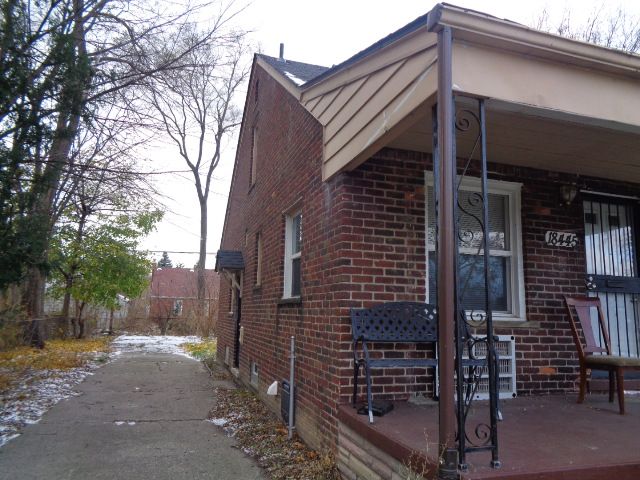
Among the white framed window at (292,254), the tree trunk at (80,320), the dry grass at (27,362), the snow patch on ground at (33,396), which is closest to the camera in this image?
the snow patch on ground at (33,396)

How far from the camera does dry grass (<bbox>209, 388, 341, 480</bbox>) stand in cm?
438

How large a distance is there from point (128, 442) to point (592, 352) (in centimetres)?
517

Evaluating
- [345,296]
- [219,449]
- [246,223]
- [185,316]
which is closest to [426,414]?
[345,296]

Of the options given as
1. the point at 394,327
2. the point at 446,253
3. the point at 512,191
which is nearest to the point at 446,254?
the point at 446,253

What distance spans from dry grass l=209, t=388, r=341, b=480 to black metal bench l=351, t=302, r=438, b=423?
0.73m

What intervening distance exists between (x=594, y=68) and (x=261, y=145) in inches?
262

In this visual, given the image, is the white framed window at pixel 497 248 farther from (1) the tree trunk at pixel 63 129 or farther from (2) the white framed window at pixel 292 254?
(1) the tree trunk at pixel 63 129

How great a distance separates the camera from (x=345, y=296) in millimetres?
4480

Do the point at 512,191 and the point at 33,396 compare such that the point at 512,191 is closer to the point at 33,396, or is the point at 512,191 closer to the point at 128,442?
the point at 128,442

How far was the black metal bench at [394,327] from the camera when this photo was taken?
13.9 feet

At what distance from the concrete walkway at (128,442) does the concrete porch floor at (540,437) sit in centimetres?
170

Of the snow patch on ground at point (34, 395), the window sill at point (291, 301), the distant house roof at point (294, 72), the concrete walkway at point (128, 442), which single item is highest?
the distant house roof at point (294, 72)

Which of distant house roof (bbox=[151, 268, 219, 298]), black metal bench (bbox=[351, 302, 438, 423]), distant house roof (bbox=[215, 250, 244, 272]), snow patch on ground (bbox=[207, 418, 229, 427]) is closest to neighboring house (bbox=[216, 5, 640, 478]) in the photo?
black metal bench (bbox=[351, 302, 438, 423])

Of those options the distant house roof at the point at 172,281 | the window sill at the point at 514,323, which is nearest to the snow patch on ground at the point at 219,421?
the window sill at the point at 514,323
